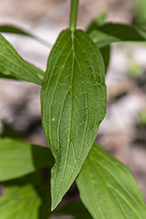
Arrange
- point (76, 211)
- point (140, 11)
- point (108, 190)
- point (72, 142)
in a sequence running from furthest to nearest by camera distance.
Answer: point (140, 11) < point (76, 211) < point (108, 190) < point (72, 142)

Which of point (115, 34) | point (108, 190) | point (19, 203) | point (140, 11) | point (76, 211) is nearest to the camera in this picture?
point (108, 190)

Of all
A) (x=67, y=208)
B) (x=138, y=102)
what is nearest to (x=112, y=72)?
(x=138, y=102)

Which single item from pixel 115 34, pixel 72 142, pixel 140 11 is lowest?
pixel 72 142

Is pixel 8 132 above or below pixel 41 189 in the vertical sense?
above

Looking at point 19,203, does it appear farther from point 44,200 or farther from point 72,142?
point 72,142

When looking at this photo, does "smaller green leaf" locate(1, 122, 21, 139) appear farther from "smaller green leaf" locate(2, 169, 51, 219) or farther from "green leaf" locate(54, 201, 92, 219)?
"green leaf" locate(54, 201, 92, 219)

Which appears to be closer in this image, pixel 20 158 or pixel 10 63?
pixel 10 63

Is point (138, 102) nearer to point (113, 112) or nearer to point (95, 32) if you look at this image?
point (113, 112)

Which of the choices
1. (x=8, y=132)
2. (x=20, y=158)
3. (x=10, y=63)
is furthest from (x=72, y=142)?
(x=8, y=132)

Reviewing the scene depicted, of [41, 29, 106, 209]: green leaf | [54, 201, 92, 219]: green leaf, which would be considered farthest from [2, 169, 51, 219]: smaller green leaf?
[41, 29, 106, 209]: green leaf
